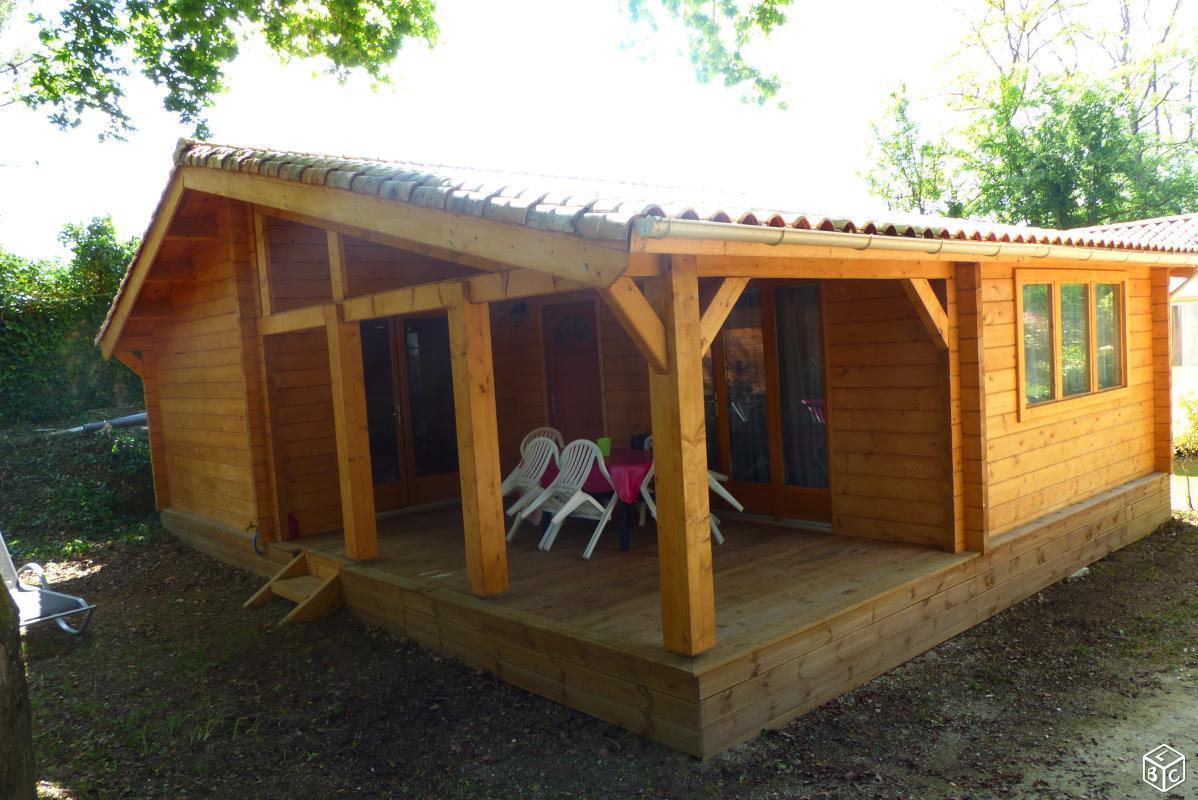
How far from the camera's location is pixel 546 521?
6973 millimetres

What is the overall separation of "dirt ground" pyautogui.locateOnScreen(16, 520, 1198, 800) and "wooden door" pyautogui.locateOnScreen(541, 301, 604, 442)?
2.97 m

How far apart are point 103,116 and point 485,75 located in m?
10.7

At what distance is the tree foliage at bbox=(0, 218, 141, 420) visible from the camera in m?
12.2

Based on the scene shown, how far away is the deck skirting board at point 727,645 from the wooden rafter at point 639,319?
135 cm

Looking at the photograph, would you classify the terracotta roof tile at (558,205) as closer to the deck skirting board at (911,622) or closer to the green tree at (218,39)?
the deck skirting board at (911,622)

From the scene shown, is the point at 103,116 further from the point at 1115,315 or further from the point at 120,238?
the point at 1115,315

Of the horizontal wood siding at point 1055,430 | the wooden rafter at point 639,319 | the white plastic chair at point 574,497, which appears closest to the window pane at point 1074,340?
the horizontal wood siding at point 1055,430

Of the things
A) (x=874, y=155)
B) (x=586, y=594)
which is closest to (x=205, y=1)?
(x=586, y=594)

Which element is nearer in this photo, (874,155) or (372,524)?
(372,524)

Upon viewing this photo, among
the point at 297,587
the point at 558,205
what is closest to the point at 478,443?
the point at 558,205

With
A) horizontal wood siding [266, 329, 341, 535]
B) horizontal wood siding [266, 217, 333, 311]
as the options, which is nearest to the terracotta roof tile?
horizontal wood siding [266, 217, 333, 311]

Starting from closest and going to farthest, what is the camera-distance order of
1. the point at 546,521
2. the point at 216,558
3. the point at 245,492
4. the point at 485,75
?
the point at 546,521 → the point at 245,492 → the point at 216,558 → the point at 485,75
